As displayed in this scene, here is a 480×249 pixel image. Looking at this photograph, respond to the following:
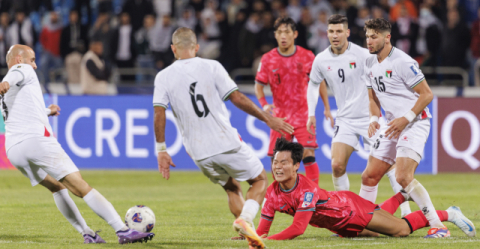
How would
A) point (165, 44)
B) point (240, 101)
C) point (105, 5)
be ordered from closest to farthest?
point (240, 101) < point (165, 44) < point (105, 5)

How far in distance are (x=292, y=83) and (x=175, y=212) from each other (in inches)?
96.5

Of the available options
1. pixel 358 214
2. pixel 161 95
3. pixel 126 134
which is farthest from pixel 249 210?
pixel 126 134

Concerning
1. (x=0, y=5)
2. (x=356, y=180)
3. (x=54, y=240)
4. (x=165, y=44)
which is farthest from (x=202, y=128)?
(x=0, y=5)

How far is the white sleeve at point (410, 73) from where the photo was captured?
7117mm

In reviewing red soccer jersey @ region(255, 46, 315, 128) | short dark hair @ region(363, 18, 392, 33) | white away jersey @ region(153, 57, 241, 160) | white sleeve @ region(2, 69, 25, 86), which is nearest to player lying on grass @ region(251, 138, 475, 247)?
white away jersey @ region(153, 57, 241, 160)

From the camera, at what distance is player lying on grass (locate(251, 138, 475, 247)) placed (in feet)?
21.3

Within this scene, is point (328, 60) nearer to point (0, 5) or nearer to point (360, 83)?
point (360, 83)

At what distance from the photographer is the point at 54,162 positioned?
258 inches

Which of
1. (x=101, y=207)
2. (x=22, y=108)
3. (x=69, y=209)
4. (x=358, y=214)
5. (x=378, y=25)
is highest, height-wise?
(x=378, y=25)

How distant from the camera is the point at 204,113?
6.48 meters

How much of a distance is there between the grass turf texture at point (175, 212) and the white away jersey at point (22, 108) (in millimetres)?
1067

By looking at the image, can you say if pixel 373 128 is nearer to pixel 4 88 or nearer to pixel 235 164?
pixel 235 164

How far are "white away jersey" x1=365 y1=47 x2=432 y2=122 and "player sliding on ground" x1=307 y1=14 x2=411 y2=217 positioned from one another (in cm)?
127

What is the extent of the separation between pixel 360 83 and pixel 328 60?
20.2 inches
